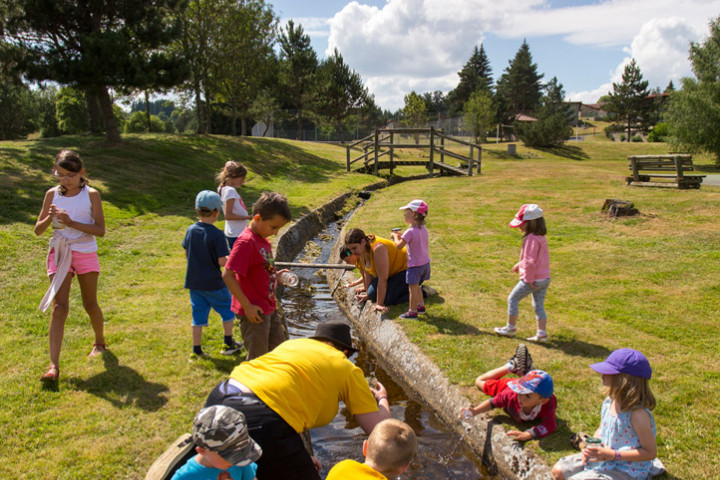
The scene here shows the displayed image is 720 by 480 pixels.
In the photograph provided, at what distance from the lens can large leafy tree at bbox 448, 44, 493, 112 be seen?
8250cm

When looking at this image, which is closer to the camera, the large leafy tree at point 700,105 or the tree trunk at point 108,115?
the tree trunk at point 108,115

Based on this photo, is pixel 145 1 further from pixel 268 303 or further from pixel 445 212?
pixel 268 303

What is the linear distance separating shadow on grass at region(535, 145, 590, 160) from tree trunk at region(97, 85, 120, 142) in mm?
36674

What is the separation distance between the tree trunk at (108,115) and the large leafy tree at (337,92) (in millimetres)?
31037

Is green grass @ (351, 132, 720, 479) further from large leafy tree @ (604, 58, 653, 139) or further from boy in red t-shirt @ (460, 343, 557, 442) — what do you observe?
large leafy tree @ (604, 58, 653, 139)

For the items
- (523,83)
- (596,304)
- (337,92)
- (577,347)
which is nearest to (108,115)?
(596,304)

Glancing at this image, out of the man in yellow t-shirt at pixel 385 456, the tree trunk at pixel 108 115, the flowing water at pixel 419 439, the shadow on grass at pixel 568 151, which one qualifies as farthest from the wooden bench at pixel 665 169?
the shadow on grass at pixel 568 151

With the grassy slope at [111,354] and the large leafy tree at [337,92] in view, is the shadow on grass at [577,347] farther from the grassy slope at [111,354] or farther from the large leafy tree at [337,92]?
the large leafy tree at [337,92]

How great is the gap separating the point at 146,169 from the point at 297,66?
3679 centimetres

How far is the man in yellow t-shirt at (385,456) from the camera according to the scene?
2475 mm

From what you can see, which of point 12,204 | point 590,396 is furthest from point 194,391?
point 12,204

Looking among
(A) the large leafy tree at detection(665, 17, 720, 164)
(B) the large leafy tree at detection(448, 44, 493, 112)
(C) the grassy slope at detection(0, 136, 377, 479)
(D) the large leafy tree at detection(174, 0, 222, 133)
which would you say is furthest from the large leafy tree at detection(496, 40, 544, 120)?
(C) the grassy slope at detection(0, 136, 377, 479)

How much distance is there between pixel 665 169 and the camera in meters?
A: 16.5

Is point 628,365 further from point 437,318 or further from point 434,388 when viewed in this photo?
point 437,318
